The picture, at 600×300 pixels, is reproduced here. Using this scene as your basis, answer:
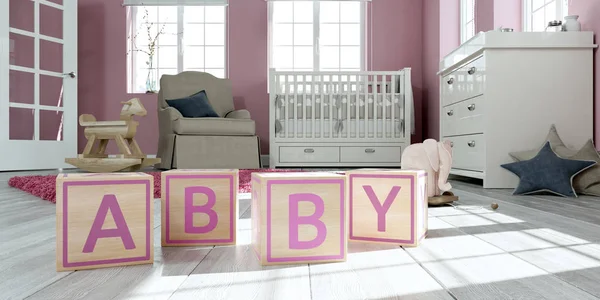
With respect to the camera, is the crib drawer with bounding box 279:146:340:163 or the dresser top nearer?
the dresser top

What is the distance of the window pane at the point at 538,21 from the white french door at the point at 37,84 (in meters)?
4.09

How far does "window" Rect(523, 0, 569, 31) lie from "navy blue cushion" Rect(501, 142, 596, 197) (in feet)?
3.73

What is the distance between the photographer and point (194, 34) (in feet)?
17.3

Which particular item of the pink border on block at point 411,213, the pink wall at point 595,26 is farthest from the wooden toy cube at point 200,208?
the pink wall at point 595,26

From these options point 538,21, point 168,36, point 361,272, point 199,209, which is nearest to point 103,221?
point 199,209

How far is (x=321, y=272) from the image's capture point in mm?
865

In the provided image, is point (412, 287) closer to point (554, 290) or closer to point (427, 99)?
point (554, 290)

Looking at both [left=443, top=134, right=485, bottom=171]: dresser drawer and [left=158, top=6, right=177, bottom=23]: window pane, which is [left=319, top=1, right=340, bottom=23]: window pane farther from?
[left=443, top=134, right=485, bottom=171]: dresser drawer

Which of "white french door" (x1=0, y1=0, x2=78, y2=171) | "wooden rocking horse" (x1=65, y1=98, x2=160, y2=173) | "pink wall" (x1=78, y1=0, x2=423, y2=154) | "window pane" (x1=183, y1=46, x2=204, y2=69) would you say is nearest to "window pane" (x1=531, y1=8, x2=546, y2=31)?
"pink wall" (x1=78, y1=0, x2=423, y2=154)

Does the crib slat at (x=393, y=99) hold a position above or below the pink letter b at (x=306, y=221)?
above

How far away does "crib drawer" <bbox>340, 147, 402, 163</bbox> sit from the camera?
173 inches

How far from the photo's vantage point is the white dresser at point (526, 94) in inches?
98.1

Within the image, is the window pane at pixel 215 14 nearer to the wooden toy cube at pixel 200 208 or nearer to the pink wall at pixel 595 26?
the pink wall at pixel 595 26

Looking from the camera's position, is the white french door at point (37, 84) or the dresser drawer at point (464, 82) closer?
the dresser drawer at point (464, 82)
